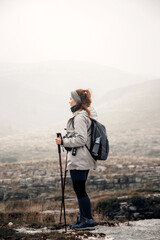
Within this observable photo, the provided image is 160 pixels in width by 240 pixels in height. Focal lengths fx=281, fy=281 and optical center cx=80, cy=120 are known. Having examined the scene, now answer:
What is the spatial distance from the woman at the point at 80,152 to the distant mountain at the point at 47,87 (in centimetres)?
7736

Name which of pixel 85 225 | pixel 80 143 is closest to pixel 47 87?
pixel 85 225

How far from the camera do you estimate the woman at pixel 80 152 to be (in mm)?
4805

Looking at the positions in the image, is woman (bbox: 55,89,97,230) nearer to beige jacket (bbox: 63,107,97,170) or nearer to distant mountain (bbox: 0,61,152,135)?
beige jacket (bbox: 63,107,97,170)

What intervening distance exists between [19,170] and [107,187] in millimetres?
6904

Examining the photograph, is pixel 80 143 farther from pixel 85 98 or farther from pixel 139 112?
pixel 139 112

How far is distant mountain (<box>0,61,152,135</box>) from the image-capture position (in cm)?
11403

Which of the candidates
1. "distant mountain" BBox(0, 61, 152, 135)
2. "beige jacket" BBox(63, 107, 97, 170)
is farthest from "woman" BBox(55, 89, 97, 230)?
"distant mountain" BBox(0, 61, 152, 135)

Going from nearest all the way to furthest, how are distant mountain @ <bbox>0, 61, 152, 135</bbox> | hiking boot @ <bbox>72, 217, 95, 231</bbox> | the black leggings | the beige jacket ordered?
the beige jacket, the black leggings, hiking boot @ <bbox>72, 217, 95, 231</bbox>, distant mountain @ <bbox>0, 61, 152, 135</bbox>

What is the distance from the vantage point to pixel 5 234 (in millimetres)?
5066

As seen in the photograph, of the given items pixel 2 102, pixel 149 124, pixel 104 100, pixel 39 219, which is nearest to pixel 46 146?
pixel 149 124

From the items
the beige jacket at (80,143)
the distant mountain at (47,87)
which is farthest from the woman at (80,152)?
the distant mountain at (47,87)

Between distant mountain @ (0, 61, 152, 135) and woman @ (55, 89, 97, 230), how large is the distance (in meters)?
77.4

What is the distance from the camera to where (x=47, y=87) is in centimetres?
14712

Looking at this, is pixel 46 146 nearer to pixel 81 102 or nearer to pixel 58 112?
pixel 81 102
